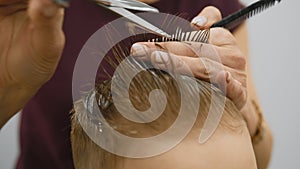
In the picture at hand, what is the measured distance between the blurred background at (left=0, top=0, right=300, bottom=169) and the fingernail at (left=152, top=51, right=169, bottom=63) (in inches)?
42.8

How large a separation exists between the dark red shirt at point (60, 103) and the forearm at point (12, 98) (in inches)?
10.4

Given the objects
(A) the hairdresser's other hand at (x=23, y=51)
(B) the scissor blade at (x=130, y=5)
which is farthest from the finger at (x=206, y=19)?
(A) the hairdresser's other hand at (x=23, y=51)

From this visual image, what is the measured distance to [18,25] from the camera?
0.67m

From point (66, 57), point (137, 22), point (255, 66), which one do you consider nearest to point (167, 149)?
point (137, 22)

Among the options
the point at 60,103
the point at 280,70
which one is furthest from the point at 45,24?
the point at 280,70

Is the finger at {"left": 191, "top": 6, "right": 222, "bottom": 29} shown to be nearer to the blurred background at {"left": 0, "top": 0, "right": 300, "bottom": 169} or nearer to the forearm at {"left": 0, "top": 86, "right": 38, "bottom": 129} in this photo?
the forearm at {"left": 0, "top": 86, "right": 38, "bottom": 129}

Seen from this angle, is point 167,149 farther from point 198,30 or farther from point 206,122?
point 198,30

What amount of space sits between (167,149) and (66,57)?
0.46 m

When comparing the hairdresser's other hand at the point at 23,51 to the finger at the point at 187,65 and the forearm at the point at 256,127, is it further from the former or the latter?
the forearm at the point at 256,127

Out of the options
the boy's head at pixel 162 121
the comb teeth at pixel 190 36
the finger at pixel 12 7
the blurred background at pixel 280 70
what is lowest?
the blurred background at pixel 280 70

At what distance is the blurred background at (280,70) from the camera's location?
168 centimetres

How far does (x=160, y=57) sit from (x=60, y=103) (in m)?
0.44

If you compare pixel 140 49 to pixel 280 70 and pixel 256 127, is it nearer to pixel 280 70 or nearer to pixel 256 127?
pixel 256 127

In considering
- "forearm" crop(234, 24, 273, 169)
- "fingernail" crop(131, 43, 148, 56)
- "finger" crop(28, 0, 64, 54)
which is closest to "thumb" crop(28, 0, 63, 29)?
"finger" crop(28, 0, 64, 54)
